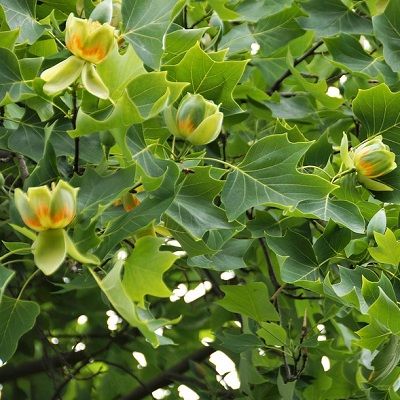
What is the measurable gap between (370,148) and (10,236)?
113 cm

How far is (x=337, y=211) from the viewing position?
1661 mm

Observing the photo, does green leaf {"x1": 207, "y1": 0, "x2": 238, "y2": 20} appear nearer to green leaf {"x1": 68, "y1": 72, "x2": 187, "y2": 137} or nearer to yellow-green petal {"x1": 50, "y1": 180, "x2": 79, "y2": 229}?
green leaf {"x1": 68, "y1": 72, "x2": 187, "y2": 137}

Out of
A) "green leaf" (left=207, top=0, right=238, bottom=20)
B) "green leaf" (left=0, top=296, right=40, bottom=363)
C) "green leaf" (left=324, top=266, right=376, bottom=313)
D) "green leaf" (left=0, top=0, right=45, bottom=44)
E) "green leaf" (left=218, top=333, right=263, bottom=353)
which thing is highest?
"green leaf" (left=0, top=0, right=45, bottom=44)

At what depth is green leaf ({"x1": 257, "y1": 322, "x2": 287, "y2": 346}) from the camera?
1894mm

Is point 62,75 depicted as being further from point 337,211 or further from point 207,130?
point 337,211

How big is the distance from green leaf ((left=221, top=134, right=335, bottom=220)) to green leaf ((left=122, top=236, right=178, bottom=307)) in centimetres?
22

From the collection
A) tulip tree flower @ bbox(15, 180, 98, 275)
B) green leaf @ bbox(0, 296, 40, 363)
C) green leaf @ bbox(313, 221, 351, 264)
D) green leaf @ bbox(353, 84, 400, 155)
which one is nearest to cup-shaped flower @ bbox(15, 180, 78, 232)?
tulip tree flower @ bbox(15, 180, 98, 275)

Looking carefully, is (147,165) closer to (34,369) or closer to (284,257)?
(284,257)

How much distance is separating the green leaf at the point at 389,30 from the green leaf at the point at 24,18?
73cm

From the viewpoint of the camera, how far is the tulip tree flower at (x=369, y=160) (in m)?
1.66

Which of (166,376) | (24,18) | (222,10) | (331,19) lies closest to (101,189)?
(24,18)

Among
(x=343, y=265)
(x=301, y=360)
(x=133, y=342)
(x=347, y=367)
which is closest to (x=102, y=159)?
(x=343, y=265)

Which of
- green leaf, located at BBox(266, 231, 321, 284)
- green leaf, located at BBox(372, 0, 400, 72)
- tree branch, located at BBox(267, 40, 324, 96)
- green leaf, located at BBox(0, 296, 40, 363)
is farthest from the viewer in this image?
tree branch, located at BBox(267, 40, 324, 96)

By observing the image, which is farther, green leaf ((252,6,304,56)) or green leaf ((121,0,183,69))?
green leaf ((252,6,304,56))
